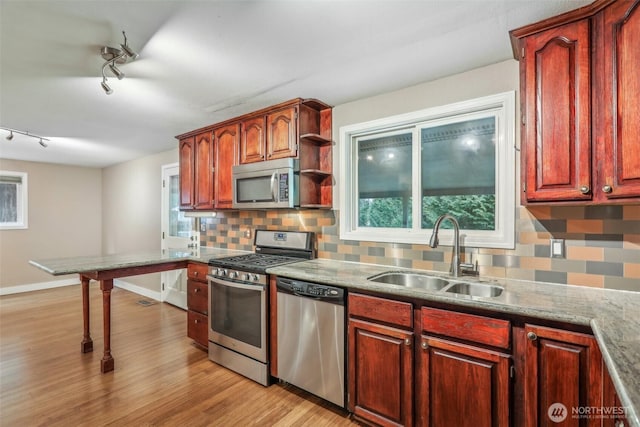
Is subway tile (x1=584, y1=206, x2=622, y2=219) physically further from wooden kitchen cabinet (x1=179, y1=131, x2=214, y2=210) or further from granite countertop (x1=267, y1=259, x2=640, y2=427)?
wooden kitchen cabinet (x1=179, y1=131, x2=214, y2=210)

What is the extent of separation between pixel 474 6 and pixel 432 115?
0.87 meters

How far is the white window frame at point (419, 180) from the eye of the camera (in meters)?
1.96

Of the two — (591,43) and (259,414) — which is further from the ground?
(591,43)

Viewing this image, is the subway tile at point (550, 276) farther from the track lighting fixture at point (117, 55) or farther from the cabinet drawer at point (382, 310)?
the track lighting fixture at point (117, 55)

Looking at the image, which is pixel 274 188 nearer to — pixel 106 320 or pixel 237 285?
pixel 237 285

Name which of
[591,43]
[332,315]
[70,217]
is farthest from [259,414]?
[70,217]

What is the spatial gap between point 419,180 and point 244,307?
173cm

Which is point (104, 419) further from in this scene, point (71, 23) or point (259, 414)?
point (71, 23)

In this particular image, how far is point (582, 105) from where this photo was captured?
1.49 m

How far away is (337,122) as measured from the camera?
2.75 metres

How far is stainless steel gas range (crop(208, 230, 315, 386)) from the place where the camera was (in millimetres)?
2385

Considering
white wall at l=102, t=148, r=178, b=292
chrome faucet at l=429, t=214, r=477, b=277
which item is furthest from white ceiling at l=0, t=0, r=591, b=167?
white wall at l=102, t=148, r=178, b=292

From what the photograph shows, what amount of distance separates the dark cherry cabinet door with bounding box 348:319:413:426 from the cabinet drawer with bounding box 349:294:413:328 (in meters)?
0.05

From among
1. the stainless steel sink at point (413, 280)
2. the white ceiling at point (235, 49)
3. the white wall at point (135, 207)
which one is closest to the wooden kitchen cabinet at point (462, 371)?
the stainless steel sink at point (413, 280)
